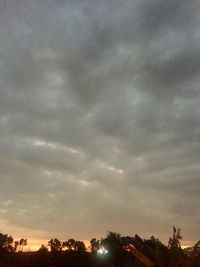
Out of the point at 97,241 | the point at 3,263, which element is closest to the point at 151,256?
the point at 3,263

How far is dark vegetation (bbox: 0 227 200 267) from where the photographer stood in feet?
53.7

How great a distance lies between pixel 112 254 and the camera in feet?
132

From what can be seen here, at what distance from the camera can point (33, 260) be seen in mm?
47094

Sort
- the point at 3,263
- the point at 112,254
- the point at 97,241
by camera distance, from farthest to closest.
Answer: the point at 97,241 → the point at 3,263 → the point at 112,254

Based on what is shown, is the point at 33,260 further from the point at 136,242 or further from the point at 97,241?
the point at 136,242

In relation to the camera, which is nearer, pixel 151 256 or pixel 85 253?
pixel 151 256

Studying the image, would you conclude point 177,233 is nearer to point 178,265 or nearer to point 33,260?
point 178,265

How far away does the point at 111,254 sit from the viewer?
4053 cm

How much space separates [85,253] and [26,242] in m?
36.2

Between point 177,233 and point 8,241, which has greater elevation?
point 8,241

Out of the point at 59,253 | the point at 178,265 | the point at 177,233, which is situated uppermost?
the point at 59,253

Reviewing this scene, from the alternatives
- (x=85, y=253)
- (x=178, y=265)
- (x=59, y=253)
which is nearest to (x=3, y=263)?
(x=59, y=253)

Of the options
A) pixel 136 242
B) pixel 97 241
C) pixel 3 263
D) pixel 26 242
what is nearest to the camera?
pixel 136 242

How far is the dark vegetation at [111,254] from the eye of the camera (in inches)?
644
